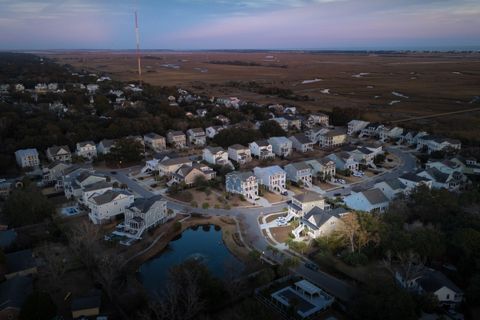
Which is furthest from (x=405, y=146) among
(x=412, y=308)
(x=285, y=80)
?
(x=285, y=80)

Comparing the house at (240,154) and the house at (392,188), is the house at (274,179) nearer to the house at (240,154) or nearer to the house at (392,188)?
the house at (240,154)

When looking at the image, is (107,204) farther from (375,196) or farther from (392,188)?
(392,188)

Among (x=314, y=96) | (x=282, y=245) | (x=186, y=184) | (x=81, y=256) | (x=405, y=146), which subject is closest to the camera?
(x=81, y=256)

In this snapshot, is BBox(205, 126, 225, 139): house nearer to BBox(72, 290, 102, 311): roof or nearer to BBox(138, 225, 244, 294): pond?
BBox(138, 225, 244, 294): pond

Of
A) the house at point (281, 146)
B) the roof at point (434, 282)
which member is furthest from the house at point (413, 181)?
the house at point (281, 146)

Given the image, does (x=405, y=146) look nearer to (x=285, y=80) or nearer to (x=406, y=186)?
(x=406, y=186)

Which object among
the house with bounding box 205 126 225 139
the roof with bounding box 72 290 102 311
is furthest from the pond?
the house with bounding box 205 126 225 139

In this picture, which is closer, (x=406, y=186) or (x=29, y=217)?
(x=29, y=217)
